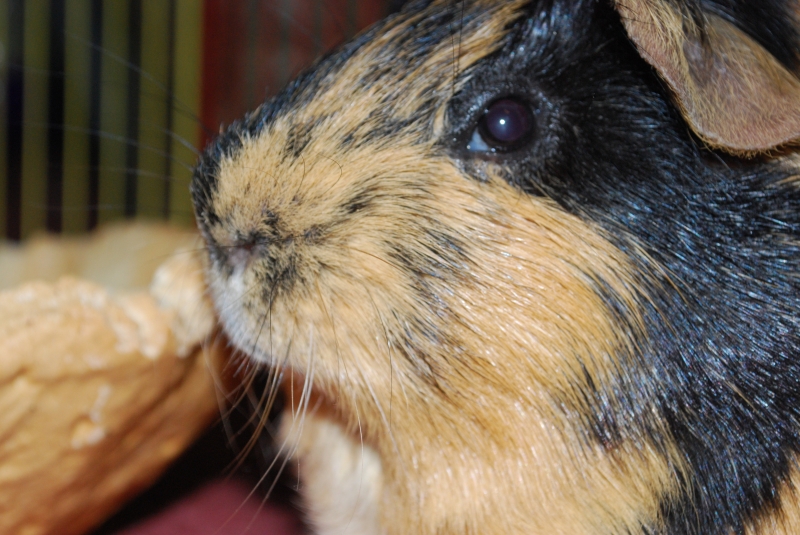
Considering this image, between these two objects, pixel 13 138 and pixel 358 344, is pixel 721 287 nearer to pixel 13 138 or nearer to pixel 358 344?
pixel 358 344

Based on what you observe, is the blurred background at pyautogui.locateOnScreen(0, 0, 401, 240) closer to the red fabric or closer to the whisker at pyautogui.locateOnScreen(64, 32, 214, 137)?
the whisker at pyautogui.locateOnScreen(64, 32, 214, 137)

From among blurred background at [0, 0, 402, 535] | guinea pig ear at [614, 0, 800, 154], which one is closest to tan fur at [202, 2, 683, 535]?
guinea pig ear at [614, 0, 800, 154]

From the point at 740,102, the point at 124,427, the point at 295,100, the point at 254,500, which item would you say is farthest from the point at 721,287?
the point at 254,500

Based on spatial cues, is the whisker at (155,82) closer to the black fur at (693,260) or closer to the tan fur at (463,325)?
the tan fur at (463,325)

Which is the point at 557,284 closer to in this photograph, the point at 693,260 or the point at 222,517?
the point at 693,260

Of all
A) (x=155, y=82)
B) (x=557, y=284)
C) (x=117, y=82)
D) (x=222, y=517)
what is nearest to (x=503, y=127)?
(x=557, y=284)
